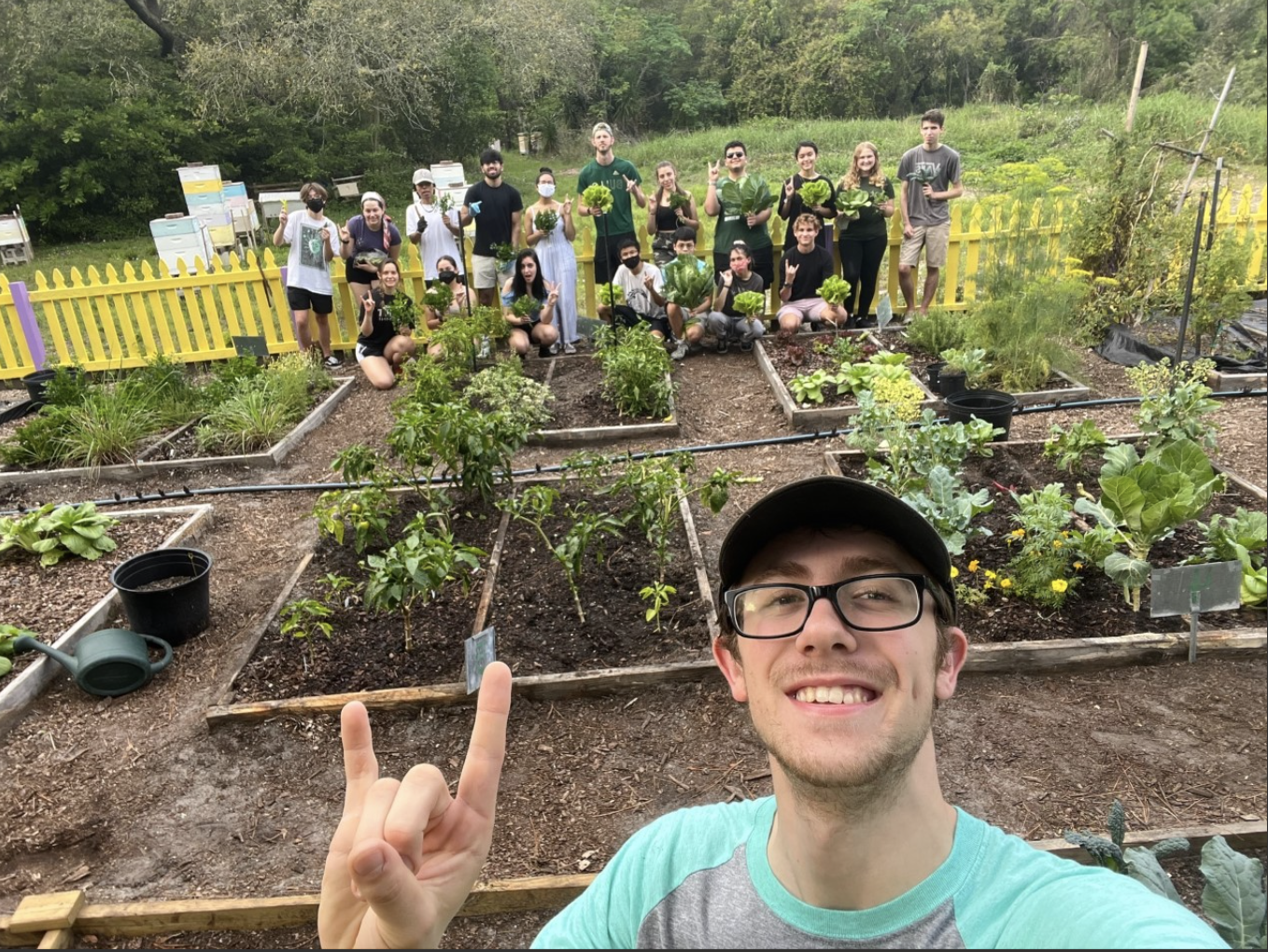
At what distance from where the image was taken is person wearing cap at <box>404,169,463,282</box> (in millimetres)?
8070

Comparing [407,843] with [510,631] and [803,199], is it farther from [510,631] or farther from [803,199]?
[803,199]

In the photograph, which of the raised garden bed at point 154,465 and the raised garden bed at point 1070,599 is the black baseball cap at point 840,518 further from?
the raised garden bed at point 154,465

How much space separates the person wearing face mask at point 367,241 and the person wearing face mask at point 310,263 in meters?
0.24

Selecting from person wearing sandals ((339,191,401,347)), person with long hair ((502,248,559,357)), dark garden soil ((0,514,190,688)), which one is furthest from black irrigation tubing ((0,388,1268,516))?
person wearing sandals ((339,191,401,347))

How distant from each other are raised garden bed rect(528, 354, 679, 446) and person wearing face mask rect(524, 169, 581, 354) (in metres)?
0.97

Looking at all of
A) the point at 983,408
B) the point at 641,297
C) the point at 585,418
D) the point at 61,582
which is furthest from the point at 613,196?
the point at 61,582

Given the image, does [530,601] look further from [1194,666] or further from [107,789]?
[1194,666]

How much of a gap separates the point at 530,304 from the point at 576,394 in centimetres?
136

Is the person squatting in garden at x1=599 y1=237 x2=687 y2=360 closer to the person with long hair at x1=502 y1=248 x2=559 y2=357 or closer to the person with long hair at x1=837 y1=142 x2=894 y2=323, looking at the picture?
the person with long hair at x1=502 y1=248 x2=559 y2=357

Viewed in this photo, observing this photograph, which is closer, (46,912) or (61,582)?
(46,912)

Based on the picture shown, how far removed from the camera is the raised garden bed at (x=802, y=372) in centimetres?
585

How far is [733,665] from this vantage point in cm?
127

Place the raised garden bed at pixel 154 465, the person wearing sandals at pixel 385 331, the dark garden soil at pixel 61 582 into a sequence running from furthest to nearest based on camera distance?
1. the person wearing sandals at pixel 385 331
2. the raised garden bed at pixel 154 465
3. the dark garden soil at pixel 61 582

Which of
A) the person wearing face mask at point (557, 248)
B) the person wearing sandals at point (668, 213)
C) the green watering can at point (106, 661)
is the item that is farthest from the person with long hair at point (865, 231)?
the green watering can at point (106, 661)
